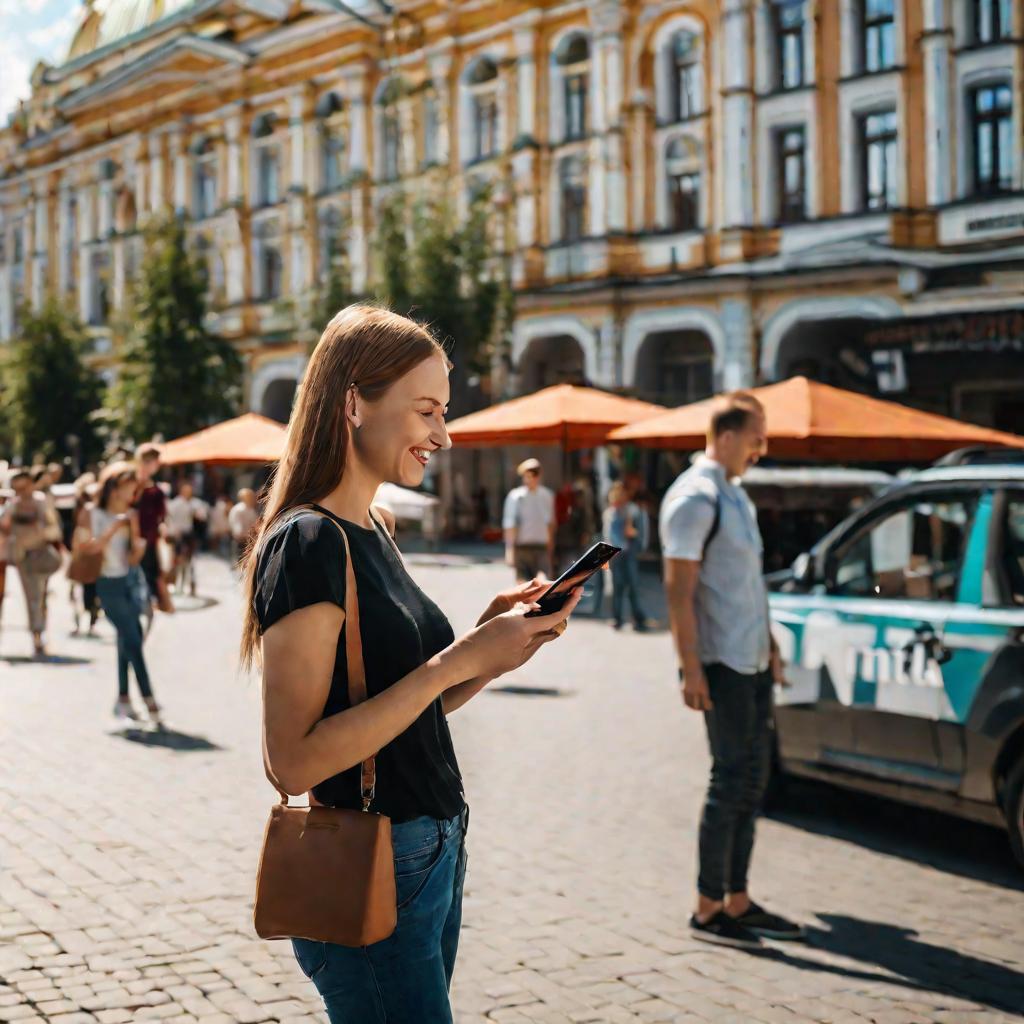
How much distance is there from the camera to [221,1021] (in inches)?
174

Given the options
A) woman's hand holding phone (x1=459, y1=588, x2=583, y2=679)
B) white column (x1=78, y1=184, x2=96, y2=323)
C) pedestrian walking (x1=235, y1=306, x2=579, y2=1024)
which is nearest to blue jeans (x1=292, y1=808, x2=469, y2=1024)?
pedestrian walking (x1=235, y1=306, x2=579, y2=1024)

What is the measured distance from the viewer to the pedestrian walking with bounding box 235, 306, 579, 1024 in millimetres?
2271

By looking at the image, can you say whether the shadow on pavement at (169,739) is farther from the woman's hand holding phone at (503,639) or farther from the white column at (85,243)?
the white column at (85,243)

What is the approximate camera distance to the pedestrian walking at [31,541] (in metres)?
14.2

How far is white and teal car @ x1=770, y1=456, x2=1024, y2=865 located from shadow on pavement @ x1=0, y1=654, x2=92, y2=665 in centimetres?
830

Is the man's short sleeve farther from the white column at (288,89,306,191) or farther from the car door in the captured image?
the white column at (288,89,306,191)

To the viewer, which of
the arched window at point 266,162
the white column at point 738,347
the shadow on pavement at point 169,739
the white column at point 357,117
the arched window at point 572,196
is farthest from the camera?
the arched window at point 266,162

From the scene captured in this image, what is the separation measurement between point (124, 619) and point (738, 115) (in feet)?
69.7

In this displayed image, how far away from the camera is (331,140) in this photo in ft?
126

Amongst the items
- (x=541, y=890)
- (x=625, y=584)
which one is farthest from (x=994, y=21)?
(x=541, y=890)

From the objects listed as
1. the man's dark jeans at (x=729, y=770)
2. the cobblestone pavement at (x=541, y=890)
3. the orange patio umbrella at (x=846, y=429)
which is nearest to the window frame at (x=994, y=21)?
the orange patio umbrella at (x=846, y=429)

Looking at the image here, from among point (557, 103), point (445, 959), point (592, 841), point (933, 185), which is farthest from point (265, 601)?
point (557, 103)

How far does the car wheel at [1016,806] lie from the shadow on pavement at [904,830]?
0.65ft

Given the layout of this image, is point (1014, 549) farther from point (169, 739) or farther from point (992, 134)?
point (992, 134)
